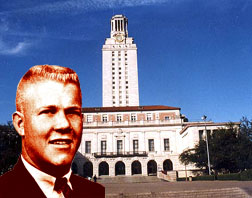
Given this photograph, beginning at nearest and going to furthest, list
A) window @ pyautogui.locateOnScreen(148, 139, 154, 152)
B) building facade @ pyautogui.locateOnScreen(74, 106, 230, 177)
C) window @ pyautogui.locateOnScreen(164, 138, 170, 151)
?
building facade @ pyautogui.locateOnScreen(74, 106, 230, 177) → window @ pyautogui.locateOnScreen(164, 138, 170, 151) → window @ pyautogui.locateOnScreen(148, 139, 154, 152)

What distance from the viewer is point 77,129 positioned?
7.57 feet

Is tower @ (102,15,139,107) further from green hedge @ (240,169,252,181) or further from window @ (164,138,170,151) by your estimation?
green hedge @ (240,169,252,181)

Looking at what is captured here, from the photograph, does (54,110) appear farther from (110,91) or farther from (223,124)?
(110,91)

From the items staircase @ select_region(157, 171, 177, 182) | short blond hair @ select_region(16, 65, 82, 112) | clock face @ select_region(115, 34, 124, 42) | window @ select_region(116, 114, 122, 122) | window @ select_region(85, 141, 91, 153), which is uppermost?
clock face @ select_region(115, 34, 124, 42)

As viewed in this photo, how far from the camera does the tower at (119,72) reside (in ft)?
218

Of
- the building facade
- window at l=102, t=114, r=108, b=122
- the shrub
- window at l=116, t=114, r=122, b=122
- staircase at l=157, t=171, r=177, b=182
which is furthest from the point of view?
window at l=116, t=114, r=122, b=122

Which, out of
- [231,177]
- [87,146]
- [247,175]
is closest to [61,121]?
[247,175]

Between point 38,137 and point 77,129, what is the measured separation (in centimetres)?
34

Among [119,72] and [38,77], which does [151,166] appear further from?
[38,77]

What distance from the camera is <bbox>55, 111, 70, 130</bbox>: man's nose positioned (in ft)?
7.06

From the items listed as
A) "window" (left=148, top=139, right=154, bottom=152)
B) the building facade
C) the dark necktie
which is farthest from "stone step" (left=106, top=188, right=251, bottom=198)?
"window" (left=148, top=139, right=154, bottom=152)

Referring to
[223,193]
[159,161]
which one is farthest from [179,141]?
[223,193]

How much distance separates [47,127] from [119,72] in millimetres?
67192

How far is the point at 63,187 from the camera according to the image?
2.24 meters
